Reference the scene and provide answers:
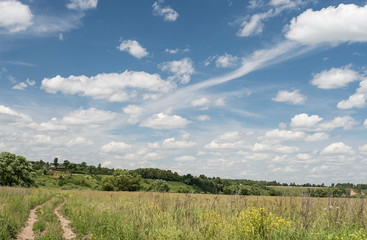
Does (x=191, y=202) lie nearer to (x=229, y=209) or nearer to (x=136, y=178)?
(x=229, y=209)

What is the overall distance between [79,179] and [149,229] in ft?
352

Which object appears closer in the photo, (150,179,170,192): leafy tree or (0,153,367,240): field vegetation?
(0,153,367,240): field vegetation

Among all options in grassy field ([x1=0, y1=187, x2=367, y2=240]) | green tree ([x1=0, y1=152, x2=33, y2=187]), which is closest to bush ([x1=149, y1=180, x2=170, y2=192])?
grassy field ([x1=0, y1=187, x2=367, y2=240])

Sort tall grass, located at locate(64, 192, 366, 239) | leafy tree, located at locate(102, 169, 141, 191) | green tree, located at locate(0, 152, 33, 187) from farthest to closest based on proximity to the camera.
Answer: leafy tree, located at locate(102, 169, 141, 191) < green tree, located at locate(0, 152, 33, 187) < tall grass, located at locate(64, 192, 366, 239)

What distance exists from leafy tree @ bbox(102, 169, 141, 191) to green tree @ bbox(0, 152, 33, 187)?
77.1 feet

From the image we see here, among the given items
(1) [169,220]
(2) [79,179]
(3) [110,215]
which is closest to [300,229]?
(1) [169,220]

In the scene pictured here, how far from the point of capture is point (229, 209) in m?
13.6

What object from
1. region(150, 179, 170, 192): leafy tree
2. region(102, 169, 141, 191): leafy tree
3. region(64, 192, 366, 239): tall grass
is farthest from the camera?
region(102, 169, 141, 191): leafy tree

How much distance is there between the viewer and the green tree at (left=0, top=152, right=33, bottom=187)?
6719 cm

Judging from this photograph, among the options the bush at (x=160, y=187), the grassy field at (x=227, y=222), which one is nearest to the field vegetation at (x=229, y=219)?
the grassy field at (x=227, y=222)

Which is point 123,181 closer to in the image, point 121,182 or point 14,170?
point 121,182

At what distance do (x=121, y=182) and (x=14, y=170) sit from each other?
3194 centimetres

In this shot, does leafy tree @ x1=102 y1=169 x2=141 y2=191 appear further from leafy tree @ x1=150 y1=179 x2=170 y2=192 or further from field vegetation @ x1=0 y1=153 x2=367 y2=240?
field vegetation @ x1=0 y1=153 x2=367 y2=240

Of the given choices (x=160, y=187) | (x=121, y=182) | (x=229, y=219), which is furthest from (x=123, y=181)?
(x=229, y=219)
